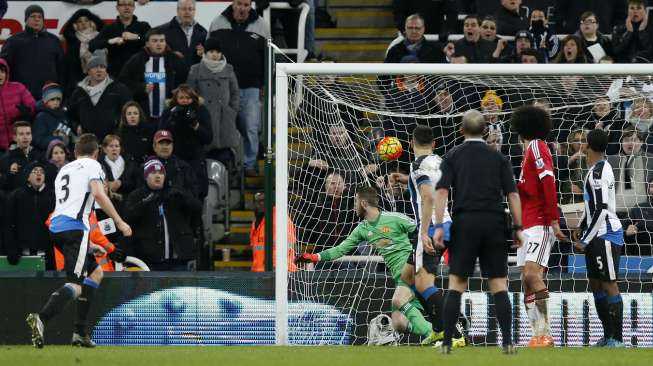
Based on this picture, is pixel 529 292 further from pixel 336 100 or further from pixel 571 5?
pixel 571 5

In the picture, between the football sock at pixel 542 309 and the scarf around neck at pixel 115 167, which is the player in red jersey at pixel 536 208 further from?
the scarf around neck at pixel 115 167

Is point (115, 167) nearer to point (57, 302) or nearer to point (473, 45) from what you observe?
point (57, 302)

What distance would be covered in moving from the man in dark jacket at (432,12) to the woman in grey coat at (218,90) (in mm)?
2757

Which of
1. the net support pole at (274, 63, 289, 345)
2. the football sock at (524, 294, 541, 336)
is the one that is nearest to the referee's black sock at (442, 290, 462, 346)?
the football sock at (524, 294, 541, 336)

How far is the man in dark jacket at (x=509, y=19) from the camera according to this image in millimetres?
18891

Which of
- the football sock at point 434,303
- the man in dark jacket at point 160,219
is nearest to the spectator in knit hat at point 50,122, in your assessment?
the man in dark jacket at point 160,219

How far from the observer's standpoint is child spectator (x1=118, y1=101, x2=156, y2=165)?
54.9 ft

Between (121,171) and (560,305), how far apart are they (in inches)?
211

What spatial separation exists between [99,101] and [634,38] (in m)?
6.84

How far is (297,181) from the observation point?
52.3 ft

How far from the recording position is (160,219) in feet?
51.5

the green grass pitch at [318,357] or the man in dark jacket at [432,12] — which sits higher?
the man in dark jacket at [432,12]

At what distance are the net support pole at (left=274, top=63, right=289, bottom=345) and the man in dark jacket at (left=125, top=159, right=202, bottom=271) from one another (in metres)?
1.97

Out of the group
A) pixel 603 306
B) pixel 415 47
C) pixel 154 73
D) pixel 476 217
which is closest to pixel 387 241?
pixel 603 306
